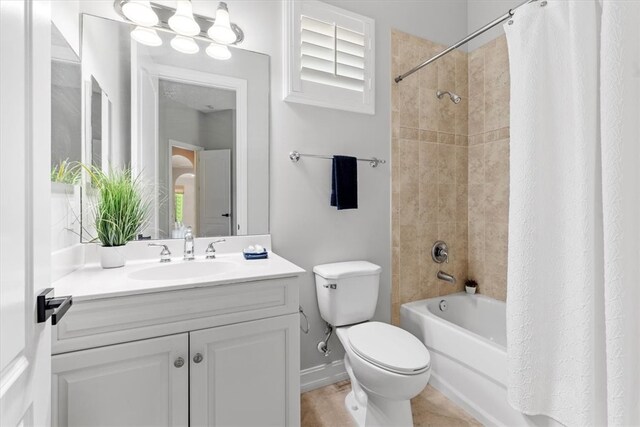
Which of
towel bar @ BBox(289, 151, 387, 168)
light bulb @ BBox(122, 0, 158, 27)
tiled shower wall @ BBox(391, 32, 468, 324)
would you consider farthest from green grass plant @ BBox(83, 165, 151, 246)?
tiled shower wall @ BBox(391, 32, 468, 324)

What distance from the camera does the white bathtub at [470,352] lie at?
4.71 ft

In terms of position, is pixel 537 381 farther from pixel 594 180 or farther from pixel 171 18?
pixel 171 18

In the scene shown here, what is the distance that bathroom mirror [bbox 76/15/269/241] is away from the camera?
4.51 feet

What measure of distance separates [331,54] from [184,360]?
176 centimetres

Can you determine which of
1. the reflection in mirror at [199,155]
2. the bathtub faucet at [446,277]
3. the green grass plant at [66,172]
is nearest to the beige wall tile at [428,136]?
the bathtub faucet at [446,277]

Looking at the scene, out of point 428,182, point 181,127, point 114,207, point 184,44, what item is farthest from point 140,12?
point 428,182

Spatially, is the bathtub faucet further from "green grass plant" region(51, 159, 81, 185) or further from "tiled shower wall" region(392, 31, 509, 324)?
"green grass plant" region(51, 159, 81, 185)

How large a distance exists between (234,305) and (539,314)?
124 centimetres

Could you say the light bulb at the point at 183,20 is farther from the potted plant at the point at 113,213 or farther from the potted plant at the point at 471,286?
the potted plant at the point at 471,286

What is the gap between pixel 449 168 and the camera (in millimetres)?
2236

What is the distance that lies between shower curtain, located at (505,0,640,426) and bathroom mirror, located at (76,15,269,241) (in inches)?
49.3

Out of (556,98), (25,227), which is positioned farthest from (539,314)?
(25,227)

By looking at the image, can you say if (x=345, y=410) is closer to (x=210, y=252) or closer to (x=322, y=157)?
(x=210, y=252)

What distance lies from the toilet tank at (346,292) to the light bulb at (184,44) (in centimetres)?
134
